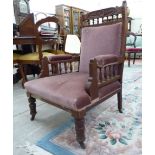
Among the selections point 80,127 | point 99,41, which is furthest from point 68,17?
point 80,127

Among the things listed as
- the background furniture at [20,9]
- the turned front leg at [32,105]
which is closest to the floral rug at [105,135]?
the turned front leg at [32,105]

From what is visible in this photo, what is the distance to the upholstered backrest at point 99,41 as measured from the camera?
147 cm

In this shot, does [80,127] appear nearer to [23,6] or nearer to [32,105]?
[32,105]

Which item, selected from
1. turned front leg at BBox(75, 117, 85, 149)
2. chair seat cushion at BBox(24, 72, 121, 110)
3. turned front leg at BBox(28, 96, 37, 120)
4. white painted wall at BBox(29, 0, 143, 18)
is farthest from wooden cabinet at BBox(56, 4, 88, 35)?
turned front leg at BBox(75, 117, 85, 149)

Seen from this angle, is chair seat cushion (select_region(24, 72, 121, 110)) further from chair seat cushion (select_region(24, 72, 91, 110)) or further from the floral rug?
the floral rug

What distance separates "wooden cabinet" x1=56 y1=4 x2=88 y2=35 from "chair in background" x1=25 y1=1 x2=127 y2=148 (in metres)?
3.78

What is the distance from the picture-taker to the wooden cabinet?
5.38 meters

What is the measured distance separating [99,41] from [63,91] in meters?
0.68

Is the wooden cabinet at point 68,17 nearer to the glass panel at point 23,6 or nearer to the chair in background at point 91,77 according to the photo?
the glass panel at point 23,6

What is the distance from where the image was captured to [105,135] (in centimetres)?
128

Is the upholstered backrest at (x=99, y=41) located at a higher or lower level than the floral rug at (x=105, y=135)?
higher

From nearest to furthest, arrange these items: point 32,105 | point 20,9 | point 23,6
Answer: point 32,105 → point 20,9 → point 23,6

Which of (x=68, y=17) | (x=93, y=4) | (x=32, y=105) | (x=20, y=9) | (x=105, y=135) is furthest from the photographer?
(x=93, y=4)
